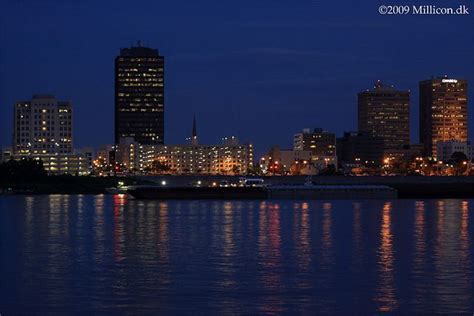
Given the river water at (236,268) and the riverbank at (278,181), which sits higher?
the riverbank at (278,181)

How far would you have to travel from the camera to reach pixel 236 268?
122ft

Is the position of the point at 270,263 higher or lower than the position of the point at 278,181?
lower

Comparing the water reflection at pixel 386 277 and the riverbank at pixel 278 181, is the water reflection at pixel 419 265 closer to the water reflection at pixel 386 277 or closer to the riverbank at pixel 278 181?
the water reflection at pixel 386 277

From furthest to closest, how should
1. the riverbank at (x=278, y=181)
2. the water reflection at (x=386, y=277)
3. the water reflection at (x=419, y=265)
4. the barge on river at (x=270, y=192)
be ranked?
the riverbank at (x=278, y=181), the barge on river at (x=270, y=192), the water reflection at (x=419, y=265), the water reflection at (x=386, y=277)

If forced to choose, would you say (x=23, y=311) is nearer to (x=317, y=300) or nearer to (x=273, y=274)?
(x=317, y=300)

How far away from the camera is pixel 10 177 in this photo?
165 meters

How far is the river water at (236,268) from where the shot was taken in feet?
94.2

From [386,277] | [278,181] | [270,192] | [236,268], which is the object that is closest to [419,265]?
[386,277]

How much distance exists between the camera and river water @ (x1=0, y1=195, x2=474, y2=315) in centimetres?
2870

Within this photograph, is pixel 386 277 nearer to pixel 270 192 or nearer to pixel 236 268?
pixel 236 268

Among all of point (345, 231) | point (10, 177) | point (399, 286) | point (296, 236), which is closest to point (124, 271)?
point (399, 286)

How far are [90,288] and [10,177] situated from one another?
137 metres

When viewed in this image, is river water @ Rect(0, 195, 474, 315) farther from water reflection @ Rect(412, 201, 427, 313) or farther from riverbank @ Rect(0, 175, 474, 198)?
riverbank @ Rect(0, 175, 474, 198)

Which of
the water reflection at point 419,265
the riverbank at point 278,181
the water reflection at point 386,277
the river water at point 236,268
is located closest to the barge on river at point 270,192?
the riverbank at point 278,181
